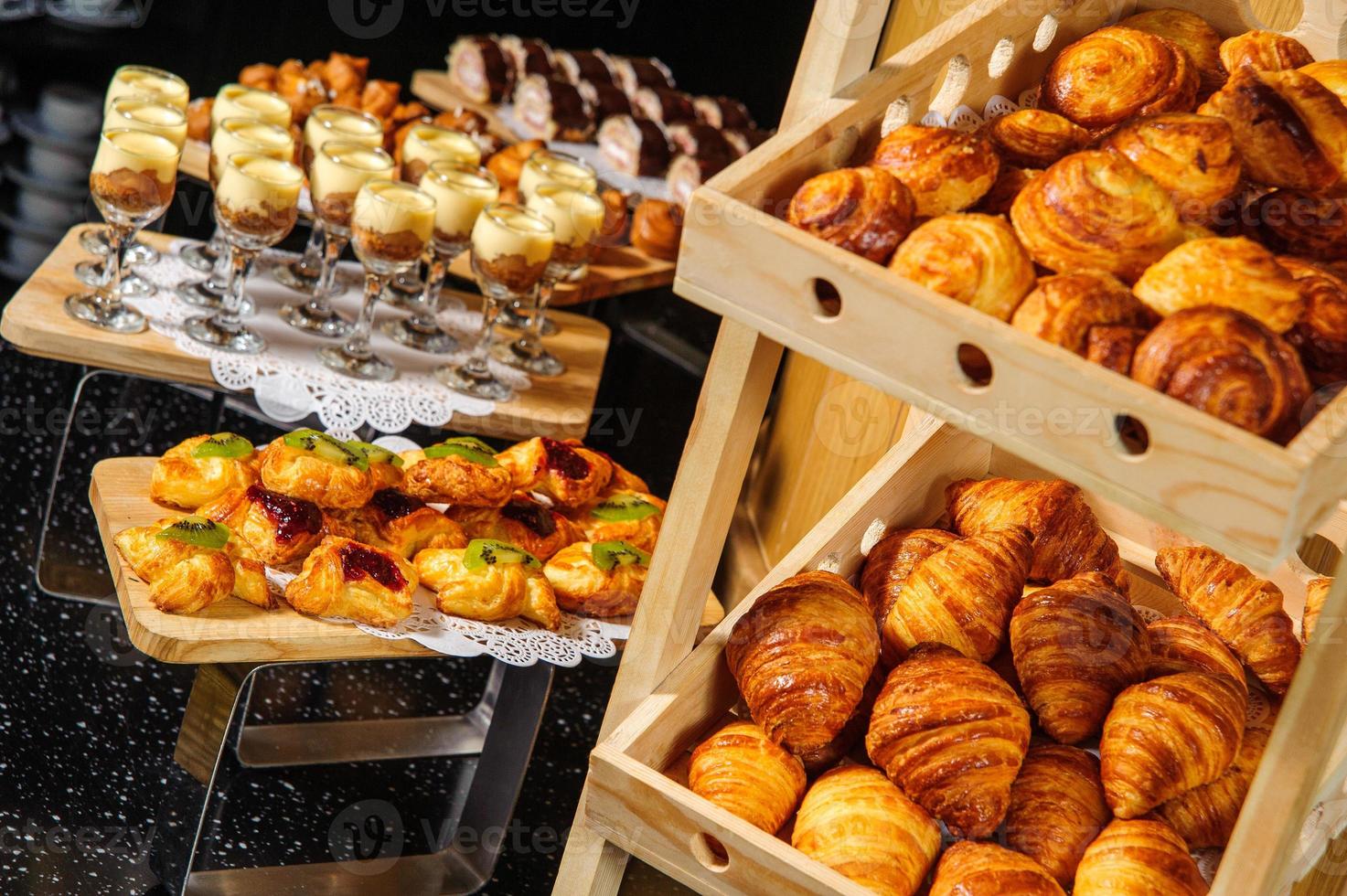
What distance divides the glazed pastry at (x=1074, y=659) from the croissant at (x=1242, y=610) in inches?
5.6

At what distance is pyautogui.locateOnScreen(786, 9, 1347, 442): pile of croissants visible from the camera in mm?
913

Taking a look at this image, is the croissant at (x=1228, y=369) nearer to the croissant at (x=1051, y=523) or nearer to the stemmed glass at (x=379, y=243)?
the croissant at (x=1051, y=523)

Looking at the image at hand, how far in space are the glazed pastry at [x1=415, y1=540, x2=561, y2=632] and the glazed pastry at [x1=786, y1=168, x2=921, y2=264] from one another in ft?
2.84

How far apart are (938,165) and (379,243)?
5.20 ft

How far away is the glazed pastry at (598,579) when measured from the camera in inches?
72.8

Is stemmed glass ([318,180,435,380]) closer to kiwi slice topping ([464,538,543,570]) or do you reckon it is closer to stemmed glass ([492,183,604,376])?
stemmed glass ([492,183,604,376])

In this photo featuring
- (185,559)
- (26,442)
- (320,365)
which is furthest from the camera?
(26,442)

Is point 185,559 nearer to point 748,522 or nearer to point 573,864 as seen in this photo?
point 573,864

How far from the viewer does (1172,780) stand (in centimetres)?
112

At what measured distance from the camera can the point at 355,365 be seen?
256 cm

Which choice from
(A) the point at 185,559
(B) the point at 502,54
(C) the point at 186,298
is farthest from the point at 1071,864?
(B) the point at 502,54

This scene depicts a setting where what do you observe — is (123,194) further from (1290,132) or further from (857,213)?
(1290,132)

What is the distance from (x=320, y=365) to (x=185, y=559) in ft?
3.07

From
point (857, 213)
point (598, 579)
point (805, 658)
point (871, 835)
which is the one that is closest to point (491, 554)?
point (598, 579)
